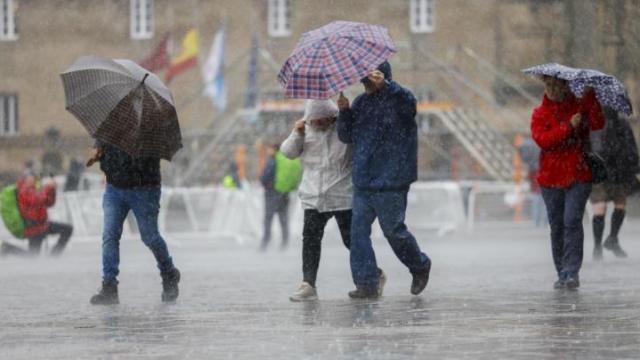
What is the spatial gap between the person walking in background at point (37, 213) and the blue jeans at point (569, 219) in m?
11.4

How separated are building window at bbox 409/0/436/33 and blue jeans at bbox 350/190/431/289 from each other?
5569 cm

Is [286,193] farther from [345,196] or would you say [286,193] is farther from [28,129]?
[28,129]

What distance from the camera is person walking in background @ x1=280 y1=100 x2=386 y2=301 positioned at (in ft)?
47.3

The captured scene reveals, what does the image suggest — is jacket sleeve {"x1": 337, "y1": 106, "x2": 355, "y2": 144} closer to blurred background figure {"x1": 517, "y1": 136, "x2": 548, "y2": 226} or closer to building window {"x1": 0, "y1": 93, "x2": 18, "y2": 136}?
blurred background figure {"x1": 517, "y1": 136, "x2": 548, "y2": 226}

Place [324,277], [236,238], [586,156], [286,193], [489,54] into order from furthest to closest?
1. [489,54]
2. [236,238]
3. [286,193]
4. [324,277]
5. [586,156]

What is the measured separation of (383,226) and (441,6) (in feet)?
185

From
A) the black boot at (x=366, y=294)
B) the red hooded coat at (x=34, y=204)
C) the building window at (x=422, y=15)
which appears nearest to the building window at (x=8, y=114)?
the building window at (x=422, y=15)

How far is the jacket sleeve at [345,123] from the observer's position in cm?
1400

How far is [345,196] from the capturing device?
14438 millimetres

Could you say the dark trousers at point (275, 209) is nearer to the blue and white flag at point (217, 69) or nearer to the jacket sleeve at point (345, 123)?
the jacket sleeve at point (345, 123)

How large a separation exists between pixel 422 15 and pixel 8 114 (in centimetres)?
1647

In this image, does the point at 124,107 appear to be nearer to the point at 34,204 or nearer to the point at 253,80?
the point at 34,204

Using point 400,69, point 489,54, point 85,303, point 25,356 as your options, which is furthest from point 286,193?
point 489,54

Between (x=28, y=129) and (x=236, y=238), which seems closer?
(x=236, y=238)
